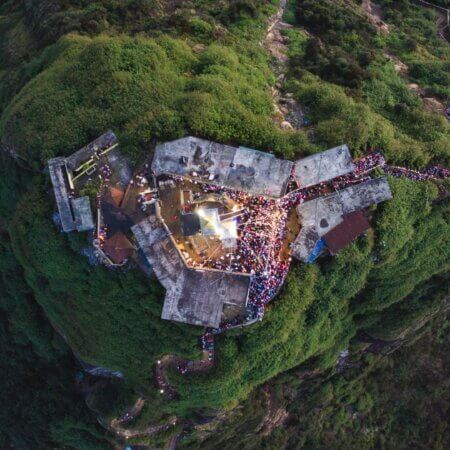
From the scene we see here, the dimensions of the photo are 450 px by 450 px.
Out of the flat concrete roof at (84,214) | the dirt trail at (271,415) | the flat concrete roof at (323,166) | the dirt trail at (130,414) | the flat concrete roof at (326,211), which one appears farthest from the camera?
the dirt trail at (271,415)

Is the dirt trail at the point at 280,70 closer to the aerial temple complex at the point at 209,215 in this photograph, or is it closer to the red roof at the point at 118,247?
the aerial temple complex at the point at 209,215

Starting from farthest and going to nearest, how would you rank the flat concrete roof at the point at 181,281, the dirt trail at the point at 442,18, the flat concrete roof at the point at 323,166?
1. the dirt trail at the point at 442,18
2. the flat concrete roof at the point at 323,166
3. the flat concrete roof at the point at 181,281

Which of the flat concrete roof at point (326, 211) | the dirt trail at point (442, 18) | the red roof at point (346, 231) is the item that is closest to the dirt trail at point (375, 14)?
the dirt trail at point (442, 18)

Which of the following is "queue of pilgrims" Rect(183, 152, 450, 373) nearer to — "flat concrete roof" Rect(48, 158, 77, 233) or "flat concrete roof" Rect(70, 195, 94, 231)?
"flat concrete roof" Rect(70, 195, 94, 231)

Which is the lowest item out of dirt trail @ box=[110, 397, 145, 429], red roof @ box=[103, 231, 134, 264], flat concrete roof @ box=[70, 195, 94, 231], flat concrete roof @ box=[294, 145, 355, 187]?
dirt trail @ box=[110, 397, 145, 429]

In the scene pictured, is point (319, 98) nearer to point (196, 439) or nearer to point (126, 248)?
point (126, 248)

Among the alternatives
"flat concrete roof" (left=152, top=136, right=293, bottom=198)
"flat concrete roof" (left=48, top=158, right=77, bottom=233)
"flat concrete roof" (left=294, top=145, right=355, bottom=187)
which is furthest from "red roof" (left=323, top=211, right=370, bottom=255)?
"flat concrete roof" (left=48, top=158, right=77, bottom=233)

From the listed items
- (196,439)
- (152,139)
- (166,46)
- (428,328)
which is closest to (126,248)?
(152,139)
